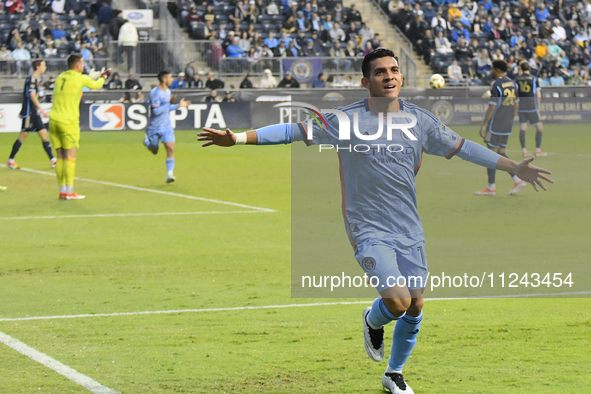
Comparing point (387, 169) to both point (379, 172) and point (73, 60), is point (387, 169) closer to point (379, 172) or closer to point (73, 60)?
point (379, 172)

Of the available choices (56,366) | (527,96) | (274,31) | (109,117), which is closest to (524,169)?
(56,366)

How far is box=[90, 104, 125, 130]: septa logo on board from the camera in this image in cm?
2741

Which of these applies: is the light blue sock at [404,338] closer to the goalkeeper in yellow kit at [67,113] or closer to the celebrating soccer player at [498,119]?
the goalkeeper in yellow kit at [67,113]

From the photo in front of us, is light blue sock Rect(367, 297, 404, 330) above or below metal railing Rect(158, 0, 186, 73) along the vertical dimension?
below

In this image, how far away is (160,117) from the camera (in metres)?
16.6

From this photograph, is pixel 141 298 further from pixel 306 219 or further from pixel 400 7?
pixel 400 7

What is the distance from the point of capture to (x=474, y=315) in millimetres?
7457

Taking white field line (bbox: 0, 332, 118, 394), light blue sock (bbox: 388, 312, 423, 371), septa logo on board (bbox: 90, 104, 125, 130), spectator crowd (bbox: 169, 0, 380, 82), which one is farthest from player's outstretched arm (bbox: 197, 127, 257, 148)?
spectator crowd (bbox: 169, 0, 380, 82)

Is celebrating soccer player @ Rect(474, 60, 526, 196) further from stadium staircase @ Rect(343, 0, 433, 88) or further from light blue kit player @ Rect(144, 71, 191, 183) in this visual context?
stadium staircase @ Rect(343, 0, 433, 88)

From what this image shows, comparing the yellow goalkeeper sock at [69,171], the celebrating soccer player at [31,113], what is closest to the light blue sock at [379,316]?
the yellow goalkeeper sock at [69,171]

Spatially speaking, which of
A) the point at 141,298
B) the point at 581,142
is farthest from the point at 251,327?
the point at 581,142

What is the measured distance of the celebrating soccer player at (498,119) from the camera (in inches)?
595

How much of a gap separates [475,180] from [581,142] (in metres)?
9.32

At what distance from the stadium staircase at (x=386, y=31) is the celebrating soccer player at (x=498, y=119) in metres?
18.7
